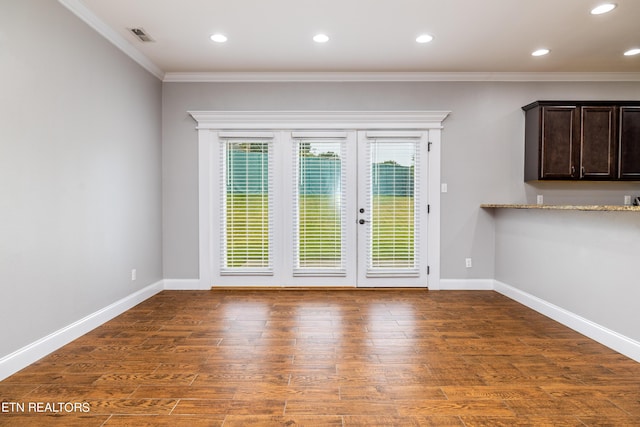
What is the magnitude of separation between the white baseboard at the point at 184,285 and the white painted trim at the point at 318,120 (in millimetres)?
2003

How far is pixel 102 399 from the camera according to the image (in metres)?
2.04

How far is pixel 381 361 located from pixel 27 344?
2.47 metres

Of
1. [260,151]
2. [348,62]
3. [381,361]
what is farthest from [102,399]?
[348,62]

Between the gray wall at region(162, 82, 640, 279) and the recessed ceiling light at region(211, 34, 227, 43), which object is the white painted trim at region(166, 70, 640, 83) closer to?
the gray wall at region(162, 82, 640, 279)

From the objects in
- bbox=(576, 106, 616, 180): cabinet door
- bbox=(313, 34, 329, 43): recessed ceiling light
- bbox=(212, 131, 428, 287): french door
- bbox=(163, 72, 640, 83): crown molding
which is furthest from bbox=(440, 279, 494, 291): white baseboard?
bbox=(313, 34, 329, 43): recessed ceiling light

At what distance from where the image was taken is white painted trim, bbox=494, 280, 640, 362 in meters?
2.63

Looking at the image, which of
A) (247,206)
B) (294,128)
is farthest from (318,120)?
(247,206)

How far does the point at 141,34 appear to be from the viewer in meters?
3.54

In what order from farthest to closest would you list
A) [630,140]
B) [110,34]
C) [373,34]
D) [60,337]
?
[630,140]
[373,34]
[110,34]
[60,337]

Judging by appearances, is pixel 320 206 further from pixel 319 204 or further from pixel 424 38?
pixel 424 38

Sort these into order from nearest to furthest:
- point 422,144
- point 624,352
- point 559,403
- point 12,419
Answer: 1. point 12,419
2. point 559,403
3. point 624,352
4. point 422,144

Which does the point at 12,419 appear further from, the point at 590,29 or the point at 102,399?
the point at 590,29

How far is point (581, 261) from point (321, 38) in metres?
3.19

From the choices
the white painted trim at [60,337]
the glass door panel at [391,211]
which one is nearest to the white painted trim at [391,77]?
the glass door panel at [391,211]
